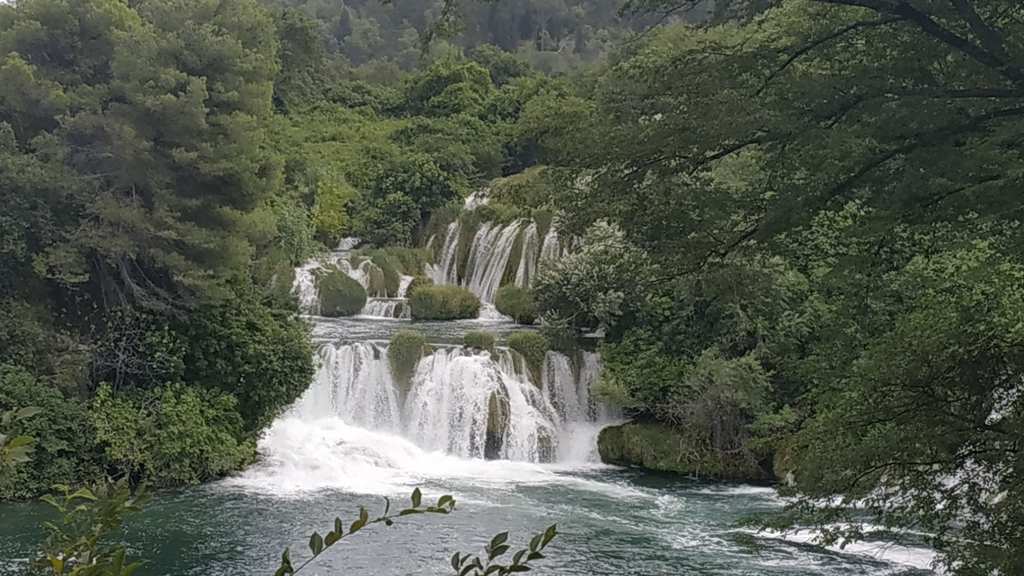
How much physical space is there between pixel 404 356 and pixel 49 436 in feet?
19.5

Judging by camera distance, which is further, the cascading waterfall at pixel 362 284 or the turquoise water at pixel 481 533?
the cascading waterfall at pixel 362 284

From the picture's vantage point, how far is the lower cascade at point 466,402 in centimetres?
1585

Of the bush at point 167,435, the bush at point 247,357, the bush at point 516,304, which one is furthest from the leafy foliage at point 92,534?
the bush at point 516,304

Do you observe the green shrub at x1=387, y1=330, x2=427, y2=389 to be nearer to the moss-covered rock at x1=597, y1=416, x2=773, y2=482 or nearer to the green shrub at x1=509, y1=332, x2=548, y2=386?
the green shrub at x1=509, y1=332, x2=548, y2=386

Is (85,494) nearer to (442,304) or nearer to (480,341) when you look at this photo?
(480,341)

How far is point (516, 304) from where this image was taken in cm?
2141

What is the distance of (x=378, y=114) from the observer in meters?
39.8

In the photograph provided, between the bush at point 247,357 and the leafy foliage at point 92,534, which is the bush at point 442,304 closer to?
the bush at point 247,357

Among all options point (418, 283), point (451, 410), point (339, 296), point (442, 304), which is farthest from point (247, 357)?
point (418, 283)

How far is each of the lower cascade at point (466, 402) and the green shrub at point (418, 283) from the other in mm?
6078

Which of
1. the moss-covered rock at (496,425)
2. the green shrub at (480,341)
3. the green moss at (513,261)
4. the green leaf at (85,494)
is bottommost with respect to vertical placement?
the green leaf at (85,494)

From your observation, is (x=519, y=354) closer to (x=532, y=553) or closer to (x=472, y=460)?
(x=472, y=460)

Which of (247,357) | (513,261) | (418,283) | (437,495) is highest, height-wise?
(513,261)

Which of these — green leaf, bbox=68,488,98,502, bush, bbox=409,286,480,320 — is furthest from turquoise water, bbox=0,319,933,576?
green leaf, bbox=68,488,98,502
